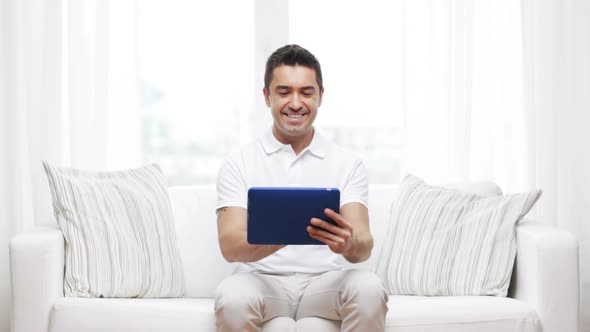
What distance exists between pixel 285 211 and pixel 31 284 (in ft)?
3.27

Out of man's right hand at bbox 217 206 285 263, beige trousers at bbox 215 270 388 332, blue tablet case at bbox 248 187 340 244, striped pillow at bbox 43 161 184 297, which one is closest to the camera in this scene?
blue tablet case at bbox 248 187 340 244

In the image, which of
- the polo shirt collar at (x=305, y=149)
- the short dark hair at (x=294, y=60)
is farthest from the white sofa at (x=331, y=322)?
the short dark hair at (x=294, y=60)

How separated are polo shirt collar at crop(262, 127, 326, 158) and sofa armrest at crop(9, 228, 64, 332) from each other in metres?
0.79

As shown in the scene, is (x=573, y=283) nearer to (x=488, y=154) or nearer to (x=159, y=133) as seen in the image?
(x=488, y=154)

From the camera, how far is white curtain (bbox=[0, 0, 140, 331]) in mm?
3525

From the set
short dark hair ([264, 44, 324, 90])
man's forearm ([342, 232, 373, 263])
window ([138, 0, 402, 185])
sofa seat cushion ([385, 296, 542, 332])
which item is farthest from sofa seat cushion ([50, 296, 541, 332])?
window ([138, 0, 402, 185])

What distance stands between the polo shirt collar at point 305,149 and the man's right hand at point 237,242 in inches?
10.9

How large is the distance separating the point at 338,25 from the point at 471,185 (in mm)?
1166

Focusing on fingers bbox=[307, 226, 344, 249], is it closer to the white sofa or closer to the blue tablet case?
the blue tablet case

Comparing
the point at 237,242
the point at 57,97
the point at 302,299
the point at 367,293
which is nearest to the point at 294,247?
the point at 302,299

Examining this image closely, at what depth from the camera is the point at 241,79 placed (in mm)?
3850

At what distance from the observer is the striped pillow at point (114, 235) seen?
8.84 feet

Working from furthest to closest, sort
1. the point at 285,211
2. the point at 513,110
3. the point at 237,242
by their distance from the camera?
1. the point at 513,110
2. the point at 237,242
3. the point at 285,211

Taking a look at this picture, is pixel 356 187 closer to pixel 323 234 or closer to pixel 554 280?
pixel 323 234
